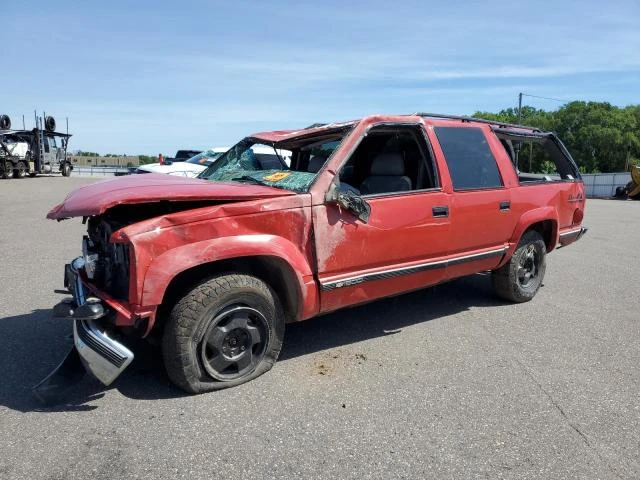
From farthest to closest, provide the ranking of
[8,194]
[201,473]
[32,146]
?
[32,146], [8,194], [201,473]

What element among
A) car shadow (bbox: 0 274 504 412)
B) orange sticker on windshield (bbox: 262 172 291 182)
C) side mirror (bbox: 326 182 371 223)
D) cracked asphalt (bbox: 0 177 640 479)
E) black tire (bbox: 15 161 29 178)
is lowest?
cracked asphalt (bbox: 0 177 640 479)

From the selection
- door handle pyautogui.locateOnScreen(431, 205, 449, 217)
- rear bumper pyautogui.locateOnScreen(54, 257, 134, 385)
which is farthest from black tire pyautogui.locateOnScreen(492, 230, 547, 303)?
rear bumper pyautogui.locateOnScreen(54, 257, 134, 385)

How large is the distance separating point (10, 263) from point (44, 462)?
5.16 meters

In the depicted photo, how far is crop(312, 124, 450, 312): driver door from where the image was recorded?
378 cm

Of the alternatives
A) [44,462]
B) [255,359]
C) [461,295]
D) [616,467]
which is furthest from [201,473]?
[461,295]

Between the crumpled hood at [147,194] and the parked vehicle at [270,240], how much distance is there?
0.01 m

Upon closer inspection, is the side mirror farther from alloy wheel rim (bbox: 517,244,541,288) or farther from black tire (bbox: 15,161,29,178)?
black tire (bbox: 15,161,29,178)

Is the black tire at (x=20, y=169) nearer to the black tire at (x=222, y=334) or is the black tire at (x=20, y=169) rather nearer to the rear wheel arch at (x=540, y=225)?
the rear wheel arch at (x=540, y=225)

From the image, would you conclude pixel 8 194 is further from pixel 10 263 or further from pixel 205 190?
pixel 205 190

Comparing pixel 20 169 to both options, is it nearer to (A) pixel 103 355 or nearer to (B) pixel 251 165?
(B) pixel 251 165

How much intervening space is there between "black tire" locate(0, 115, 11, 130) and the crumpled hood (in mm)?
30805

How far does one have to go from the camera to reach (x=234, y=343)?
11.5 ft

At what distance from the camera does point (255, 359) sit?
3.60 m

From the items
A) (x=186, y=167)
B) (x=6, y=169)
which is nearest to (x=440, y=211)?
(x=186, y=167)
